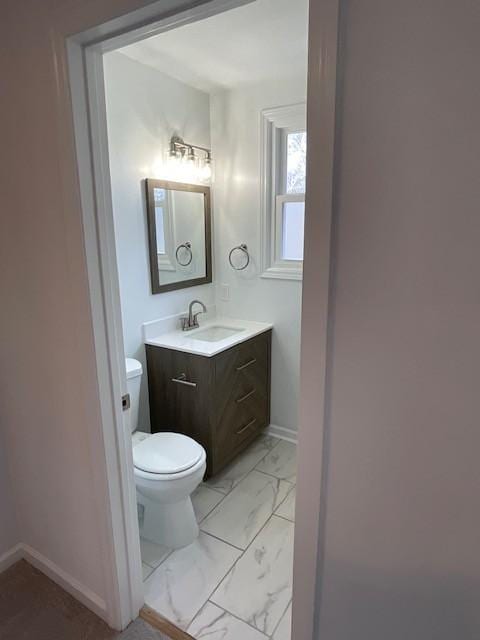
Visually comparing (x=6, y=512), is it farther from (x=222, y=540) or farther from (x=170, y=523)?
(x=222, y=540)

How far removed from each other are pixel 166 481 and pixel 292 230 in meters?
1.74

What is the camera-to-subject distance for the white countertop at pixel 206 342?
85.2 inches

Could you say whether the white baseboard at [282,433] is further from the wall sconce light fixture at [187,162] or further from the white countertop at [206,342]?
the wall sconce light fixture at [187,162]

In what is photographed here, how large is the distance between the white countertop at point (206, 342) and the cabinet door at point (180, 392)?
0.04 m

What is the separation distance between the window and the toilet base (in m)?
1.54

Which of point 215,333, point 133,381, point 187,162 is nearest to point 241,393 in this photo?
point 215,333

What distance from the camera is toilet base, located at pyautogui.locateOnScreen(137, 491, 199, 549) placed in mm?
1894

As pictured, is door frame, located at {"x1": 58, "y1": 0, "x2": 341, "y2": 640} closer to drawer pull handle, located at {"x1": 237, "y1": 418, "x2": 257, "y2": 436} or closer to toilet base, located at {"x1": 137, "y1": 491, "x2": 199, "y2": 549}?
toilet base, located at {"x1": 137, "y1": 491, "x2": 199, "y2": 549}

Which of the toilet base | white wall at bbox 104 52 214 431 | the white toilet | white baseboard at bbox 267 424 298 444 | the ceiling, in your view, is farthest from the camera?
white baseboard at bbox 267 424 298 444

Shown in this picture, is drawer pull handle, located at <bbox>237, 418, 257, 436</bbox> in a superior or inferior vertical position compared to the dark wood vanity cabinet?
inferior

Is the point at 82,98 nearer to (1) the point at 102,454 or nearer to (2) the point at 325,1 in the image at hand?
(2) the point at 325,1

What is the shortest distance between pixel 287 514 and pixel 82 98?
209 cm

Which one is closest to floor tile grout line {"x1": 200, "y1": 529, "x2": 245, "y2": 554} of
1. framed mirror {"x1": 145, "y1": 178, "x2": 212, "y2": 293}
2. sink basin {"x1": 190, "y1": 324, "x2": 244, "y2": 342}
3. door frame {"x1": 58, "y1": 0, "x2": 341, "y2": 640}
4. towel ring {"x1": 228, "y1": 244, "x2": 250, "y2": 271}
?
door frame {"x1": 58, "y1": 0, "x2": 341, "y2": 640}

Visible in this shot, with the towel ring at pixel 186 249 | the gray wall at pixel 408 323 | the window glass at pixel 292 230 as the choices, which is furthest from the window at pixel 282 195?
the gray wall at pixel 408 323
